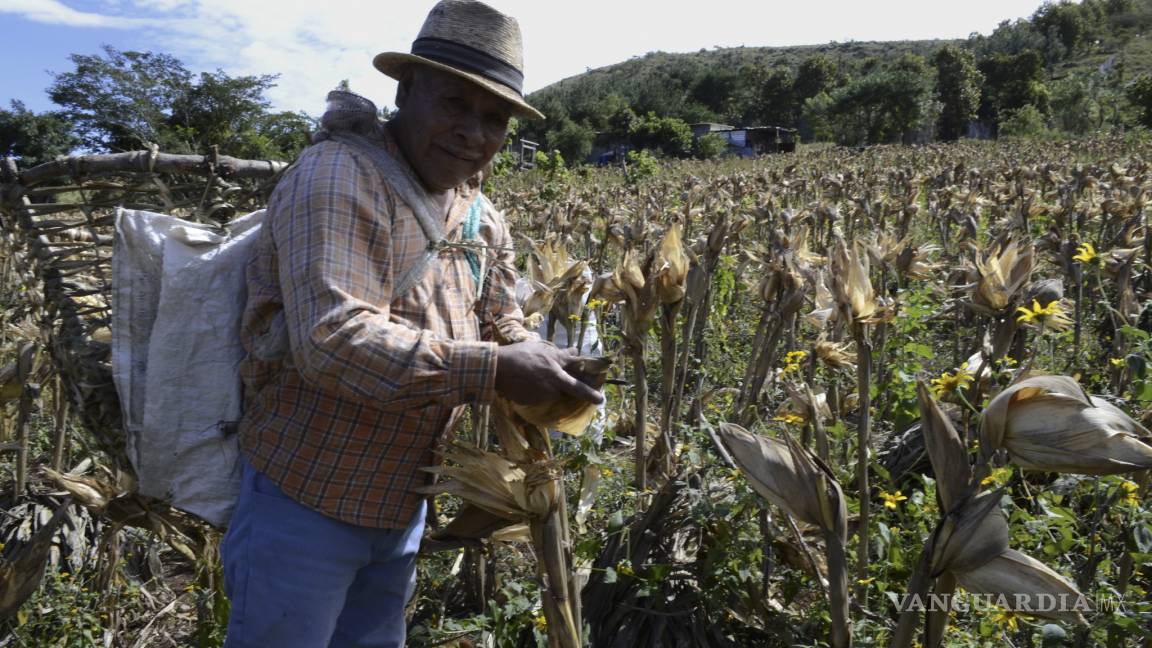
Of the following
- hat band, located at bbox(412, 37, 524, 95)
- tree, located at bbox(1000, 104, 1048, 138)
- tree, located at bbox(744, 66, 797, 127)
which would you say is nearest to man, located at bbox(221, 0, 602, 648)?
hat band, located at bbox(412, 37, 524, 95)

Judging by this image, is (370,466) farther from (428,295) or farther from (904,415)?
(904,415)

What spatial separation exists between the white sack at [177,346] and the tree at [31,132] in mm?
45256

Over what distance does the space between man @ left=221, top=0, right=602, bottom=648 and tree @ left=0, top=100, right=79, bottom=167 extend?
1793 inches

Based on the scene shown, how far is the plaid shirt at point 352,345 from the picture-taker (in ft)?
4.91

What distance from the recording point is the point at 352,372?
1490 mm

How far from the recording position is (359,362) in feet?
4.85

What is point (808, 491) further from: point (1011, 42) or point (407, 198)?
point (1011, 42)

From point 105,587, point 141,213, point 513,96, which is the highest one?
point 513,96

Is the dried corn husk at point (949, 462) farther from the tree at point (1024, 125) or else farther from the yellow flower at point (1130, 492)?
the tree at point (1024, 125)

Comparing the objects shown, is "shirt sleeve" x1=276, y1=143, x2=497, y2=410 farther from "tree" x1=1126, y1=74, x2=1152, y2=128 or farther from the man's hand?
"tree" x1=1126, y1=74, x2=1152, y2=128

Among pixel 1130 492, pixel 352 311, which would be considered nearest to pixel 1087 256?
pixel 1130 492

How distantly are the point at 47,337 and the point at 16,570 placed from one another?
755 mm

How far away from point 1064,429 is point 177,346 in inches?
69.4

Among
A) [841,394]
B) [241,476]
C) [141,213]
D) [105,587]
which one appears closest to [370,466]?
[241,476]
